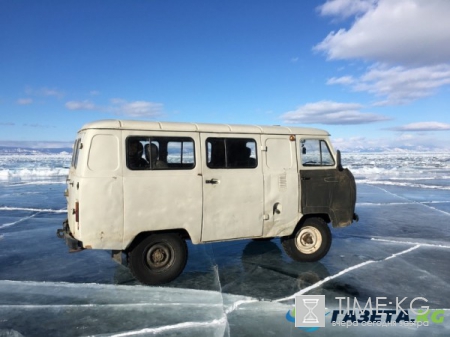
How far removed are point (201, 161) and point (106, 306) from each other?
9.03 ft

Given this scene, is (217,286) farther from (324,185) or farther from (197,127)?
(324,185)

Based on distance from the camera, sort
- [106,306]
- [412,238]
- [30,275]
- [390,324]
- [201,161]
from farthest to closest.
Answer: [412,238] → [30,275] → [201,161] → [106,306] → [390,324]

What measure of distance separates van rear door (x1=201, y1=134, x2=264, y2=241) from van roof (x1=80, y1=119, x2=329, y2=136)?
0.13 metres

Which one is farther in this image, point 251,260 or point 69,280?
point 251,260

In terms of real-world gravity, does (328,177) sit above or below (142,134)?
below

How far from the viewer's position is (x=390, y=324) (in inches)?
189

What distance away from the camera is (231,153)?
6.30 meters

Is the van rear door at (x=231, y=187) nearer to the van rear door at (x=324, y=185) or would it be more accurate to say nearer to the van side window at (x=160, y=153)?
the van side window at (x=160, y=153)

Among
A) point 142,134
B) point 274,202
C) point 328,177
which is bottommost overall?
point 274,202

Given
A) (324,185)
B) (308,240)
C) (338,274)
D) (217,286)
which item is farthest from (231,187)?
(338,274)

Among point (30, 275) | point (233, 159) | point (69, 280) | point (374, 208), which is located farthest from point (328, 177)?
point (374, 208)

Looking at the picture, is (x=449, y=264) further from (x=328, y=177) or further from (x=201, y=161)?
(x=201, y=161)

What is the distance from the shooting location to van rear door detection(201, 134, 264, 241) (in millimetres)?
6070

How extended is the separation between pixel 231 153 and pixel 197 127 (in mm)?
801
